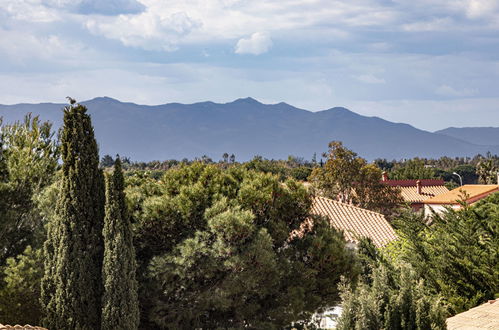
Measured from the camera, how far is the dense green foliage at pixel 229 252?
11.9 m

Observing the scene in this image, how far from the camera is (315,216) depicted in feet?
44.5

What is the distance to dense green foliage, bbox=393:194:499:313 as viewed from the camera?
38.5 feet

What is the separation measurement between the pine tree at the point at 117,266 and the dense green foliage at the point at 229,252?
103cm

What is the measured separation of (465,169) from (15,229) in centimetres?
10814

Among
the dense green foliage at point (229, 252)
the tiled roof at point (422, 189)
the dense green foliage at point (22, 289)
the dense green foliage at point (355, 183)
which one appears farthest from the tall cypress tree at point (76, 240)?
the tiled roof at point (422, 189)

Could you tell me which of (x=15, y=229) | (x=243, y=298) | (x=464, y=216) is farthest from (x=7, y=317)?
(x=464, y=216)

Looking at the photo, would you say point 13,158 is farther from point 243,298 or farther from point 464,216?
point 464,216

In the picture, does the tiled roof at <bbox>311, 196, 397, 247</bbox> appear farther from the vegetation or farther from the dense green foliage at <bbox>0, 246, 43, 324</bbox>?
the dense green foliage at <bbox>0, 246, 43, 324</bbox>

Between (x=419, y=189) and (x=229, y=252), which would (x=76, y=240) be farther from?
(x=419, y=189)

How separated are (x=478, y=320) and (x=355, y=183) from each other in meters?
38.4

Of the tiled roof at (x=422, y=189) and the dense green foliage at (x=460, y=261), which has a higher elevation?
the tiled roof at (x=422, y=189)

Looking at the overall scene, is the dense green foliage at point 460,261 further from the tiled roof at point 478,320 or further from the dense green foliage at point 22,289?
the dense green foliage at point 22,289

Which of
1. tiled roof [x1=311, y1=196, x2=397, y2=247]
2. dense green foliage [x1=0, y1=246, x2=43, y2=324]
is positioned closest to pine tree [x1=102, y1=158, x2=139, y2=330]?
dense green foliage [x1=0, y1=246, x2=43, y2=324]

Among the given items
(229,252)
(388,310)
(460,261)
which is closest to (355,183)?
(460,261)
